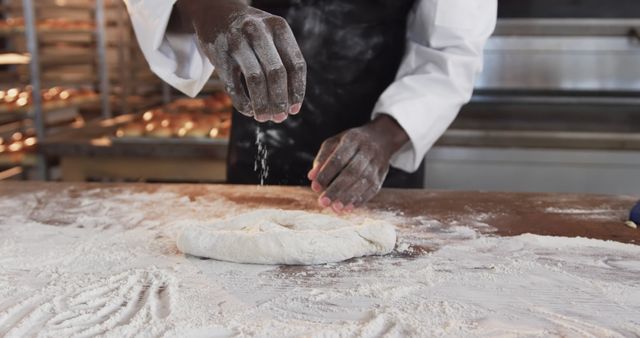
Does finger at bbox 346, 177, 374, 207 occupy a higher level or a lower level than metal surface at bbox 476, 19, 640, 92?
lower

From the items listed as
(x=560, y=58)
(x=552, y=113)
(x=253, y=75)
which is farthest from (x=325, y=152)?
(x=560, y=58)

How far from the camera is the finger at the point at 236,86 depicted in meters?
1.20

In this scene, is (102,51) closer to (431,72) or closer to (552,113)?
(552,113)

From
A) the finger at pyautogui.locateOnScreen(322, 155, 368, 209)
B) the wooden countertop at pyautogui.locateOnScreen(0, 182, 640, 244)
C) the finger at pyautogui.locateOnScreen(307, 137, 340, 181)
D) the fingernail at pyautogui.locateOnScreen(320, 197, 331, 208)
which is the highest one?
the finger at pyautogui.locateOnScreen(307, 137, 340, 181)

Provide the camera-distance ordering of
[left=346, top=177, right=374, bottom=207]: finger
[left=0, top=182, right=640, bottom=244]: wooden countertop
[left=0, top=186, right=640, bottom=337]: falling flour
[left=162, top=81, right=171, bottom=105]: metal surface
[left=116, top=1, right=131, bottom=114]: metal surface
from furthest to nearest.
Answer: [left=162, top=81, right=171, bottom=105]: metal surface < [left=116, top=1, right=131, bottom=114]: metal surface < [left=346, top=177, right=374, bottom=207]: finger < [left=0, top=182, right=640, bottom=244]: wooden countertop < [left=0, top=186, right=640, bottom=337]: falling flour

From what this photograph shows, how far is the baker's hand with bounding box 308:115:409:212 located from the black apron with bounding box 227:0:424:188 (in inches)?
13.7

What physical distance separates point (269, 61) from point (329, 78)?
0.84 meters

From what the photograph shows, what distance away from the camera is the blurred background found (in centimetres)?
267

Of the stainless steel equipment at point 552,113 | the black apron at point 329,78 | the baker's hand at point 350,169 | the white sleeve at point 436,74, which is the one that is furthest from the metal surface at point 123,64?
the baker's hand at point 350,169

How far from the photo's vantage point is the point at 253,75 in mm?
1126

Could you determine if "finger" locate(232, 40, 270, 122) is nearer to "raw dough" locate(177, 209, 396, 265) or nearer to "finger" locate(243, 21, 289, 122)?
"finger" locate(243, 21, 289, 122)

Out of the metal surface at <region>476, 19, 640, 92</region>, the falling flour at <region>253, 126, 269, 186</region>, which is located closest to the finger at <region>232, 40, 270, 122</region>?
the falling flour at <region>253, 126, 269, 186</region>

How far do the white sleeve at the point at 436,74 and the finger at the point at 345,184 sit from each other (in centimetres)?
23

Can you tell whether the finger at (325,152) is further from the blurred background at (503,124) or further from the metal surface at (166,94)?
the metal surface at (166,94)
